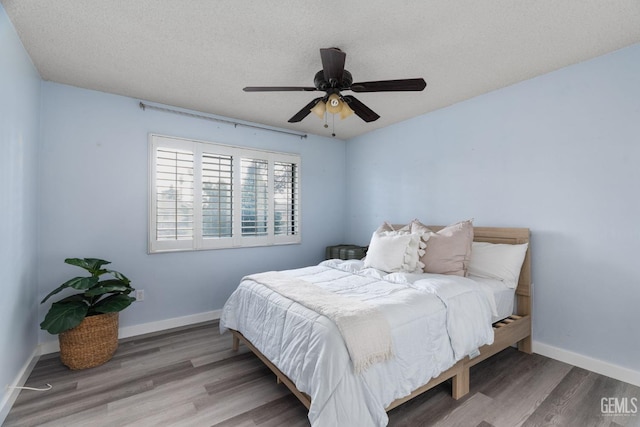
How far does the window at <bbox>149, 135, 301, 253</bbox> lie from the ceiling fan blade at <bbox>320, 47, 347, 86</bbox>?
205 centimetres

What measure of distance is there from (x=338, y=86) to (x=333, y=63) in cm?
23

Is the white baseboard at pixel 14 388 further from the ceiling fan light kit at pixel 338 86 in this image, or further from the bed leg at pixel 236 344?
the ceiling fan light kit at pixel 338 86

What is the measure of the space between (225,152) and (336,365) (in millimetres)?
2936

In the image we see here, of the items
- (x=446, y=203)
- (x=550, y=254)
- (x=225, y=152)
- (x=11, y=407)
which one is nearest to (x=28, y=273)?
(x=11, y=407)

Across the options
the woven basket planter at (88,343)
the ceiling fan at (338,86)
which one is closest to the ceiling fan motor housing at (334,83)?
the ceiling fan at (338,86)

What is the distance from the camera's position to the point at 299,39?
6.68 ft

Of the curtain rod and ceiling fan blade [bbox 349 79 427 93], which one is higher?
the curtain rod

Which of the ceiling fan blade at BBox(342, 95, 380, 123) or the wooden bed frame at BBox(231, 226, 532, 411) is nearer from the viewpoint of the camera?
the wooden bed frame at BBox(231, 226, 532, 411)

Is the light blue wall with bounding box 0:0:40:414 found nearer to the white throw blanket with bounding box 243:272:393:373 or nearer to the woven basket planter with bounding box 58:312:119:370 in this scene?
the woven basket planter with bounding box 58:312:119:370

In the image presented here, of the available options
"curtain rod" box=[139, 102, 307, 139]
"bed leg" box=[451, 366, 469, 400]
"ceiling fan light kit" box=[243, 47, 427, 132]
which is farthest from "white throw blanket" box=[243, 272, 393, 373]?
"curtain rod" box=[139, 102, 307, 139]

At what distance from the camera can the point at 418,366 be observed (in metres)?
1.73

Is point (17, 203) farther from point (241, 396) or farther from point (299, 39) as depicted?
point (299, 39)

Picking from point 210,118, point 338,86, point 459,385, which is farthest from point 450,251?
point 210,118

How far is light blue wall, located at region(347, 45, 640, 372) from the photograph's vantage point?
2.15 meters
